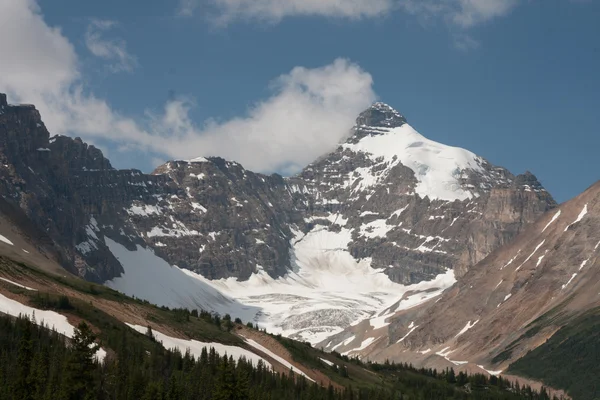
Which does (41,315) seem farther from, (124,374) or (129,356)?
(124,374)

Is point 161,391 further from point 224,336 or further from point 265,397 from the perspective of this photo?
point 224,336

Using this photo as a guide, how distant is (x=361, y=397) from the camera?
15975 centimetres

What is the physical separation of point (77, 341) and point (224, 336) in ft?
325

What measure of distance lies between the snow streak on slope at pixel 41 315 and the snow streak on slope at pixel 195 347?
1726cm

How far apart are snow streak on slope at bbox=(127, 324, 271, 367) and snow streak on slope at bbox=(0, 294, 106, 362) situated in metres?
17.3

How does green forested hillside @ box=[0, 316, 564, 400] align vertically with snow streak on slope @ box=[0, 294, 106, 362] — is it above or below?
below

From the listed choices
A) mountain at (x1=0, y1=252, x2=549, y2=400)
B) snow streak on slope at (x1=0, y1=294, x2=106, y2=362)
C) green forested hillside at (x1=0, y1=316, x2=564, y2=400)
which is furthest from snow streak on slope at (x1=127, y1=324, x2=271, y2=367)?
snow streak on slope at (x1=0, y1=294, x2=106, y2=362)

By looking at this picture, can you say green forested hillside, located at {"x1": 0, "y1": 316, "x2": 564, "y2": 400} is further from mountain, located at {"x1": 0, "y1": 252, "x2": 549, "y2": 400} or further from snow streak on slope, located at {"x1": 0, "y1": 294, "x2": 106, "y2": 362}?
snow streak on slope, located at {"x1": 0, "y1": 294, "x2": 106, "y2": 362}

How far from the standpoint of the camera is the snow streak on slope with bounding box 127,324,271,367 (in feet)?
538

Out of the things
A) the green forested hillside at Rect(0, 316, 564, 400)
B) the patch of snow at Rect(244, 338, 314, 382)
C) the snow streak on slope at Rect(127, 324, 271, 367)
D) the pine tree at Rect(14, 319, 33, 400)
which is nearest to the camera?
the green forested hillside at Rect(0, 316, 564, 400)

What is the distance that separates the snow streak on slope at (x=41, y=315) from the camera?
474 ft

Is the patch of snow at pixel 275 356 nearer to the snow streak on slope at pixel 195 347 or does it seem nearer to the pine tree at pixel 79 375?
the snow streak on slope at pixel 195 347

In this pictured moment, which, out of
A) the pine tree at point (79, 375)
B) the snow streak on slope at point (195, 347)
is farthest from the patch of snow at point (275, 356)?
the pine tree at point (79, 375)

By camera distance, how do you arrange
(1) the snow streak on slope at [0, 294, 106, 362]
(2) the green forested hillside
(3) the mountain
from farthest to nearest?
1. (1) the snow streak on slope at [0, 294, 106, 362]
2. (3) the mountain
3. (2) the green forested hillside
